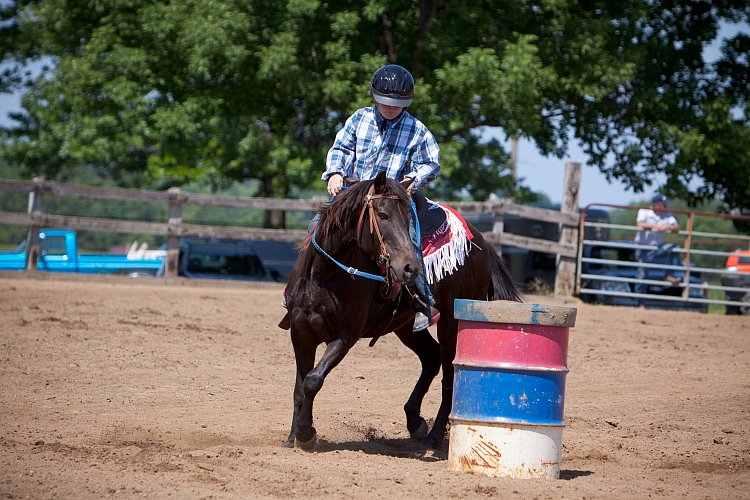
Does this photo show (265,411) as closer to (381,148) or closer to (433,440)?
(433,440)

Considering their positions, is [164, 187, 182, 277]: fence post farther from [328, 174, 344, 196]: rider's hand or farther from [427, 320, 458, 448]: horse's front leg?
[328, 174, 344, 196]: rider's hand

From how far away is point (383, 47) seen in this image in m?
21.9

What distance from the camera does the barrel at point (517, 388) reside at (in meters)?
5.20

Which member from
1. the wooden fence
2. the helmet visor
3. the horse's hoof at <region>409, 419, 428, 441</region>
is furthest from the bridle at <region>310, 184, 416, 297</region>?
the wooden fence

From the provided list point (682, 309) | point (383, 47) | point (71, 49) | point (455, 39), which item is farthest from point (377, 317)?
point (71, 49)

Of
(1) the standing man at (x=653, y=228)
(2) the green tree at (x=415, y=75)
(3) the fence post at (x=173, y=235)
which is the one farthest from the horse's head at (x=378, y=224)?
(2) the green tree at (x=415, y=75)

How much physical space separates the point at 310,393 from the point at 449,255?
1.63 metres

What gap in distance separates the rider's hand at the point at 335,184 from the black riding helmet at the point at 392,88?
64 centimetres

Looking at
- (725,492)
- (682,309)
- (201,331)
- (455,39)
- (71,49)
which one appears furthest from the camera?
(71,49)

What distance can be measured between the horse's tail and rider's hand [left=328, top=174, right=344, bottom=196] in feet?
5.60

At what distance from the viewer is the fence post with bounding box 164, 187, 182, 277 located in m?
16.3

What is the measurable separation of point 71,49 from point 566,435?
2102 cm

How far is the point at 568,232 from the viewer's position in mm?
17172

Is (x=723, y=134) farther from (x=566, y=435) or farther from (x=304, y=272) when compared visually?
(x=304, y=272)
